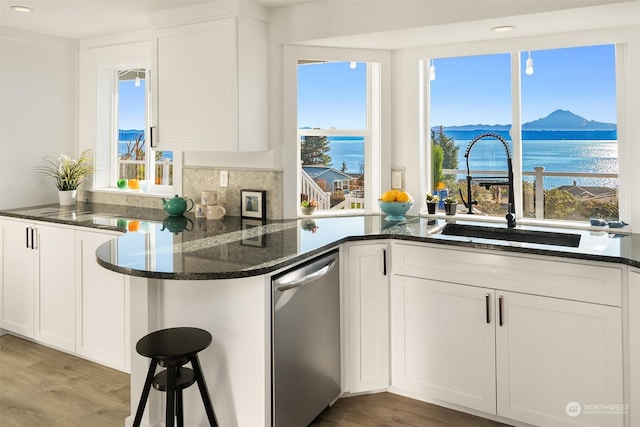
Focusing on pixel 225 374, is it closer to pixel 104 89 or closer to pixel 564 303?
pixel 564 303

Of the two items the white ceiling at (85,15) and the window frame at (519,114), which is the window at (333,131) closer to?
the window frame at (519,114)

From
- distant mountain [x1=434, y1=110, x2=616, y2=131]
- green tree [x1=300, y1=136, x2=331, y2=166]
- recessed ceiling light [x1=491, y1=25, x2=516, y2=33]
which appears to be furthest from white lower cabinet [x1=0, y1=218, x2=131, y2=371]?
distant mountain [x1=434, y1=110, x2=616, y2=131]

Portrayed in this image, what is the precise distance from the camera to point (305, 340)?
231 cm

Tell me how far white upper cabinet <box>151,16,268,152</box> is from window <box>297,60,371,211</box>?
0.33m

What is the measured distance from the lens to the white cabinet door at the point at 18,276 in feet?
11.3

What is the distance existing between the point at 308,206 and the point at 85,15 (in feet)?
6.49

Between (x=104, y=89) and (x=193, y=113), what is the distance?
1.48 meters

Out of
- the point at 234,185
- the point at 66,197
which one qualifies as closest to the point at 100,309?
the point at 234,185

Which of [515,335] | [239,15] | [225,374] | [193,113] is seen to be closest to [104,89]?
[193,113]

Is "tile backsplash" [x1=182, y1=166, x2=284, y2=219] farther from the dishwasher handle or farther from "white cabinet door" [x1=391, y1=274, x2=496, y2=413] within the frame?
"white cabinet door" [x1=391, y1=274, x2=496, y2=413]

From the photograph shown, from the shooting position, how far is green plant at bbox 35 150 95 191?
12.9 ft

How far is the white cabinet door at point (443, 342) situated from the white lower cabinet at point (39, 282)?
212cm

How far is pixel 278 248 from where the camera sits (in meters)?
2.36

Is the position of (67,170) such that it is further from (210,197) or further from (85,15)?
(210,197)
